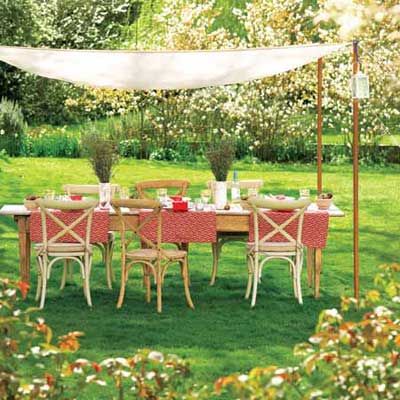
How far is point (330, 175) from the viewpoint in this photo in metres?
16.0

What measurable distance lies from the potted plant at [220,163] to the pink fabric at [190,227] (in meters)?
0.32

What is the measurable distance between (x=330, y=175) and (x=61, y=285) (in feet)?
25.4

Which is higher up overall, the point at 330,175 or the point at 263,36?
the point at 263,36

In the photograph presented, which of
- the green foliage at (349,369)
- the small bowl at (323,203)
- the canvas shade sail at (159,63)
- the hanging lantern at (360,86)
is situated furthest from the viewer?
the small bowl at (323,203)

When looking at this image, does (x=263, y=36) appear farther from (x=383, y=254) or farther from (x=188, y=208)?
(x=188, y=208)

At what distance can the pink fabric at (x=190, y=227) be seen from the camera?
812cm

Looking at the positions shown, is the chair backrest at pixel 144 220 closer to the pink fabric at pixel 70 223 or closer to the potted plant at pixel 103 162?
the pink fabric at pixel 70 223

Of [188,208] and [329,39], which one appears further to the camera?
[329,39]

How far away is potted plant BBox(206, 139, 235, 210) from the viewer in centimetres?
→ 849

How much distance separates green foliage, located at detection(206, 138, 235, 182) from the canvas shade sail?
496mm

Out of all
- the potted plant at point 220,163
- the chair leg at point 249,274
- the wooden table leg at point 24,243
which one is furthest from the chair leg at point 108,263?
the chair leg at point 249,274

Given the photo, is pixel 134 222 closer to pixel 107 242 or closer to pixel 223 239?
pixel 107 242

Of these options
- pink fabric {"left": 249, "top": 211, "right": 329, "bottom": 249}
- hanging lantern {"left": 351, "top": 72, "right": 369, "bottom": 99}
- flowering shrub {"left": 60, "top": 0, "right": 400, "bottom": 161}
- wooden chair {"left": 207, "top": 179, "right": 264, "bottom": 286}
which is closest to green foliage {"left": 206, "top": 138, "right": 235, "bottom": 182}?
wooden chair {"left": 207, "top": 179, "right": 264, "bottom": 286}

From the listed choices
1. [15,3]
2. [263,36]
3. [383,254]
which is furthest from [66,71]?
[15,3]
